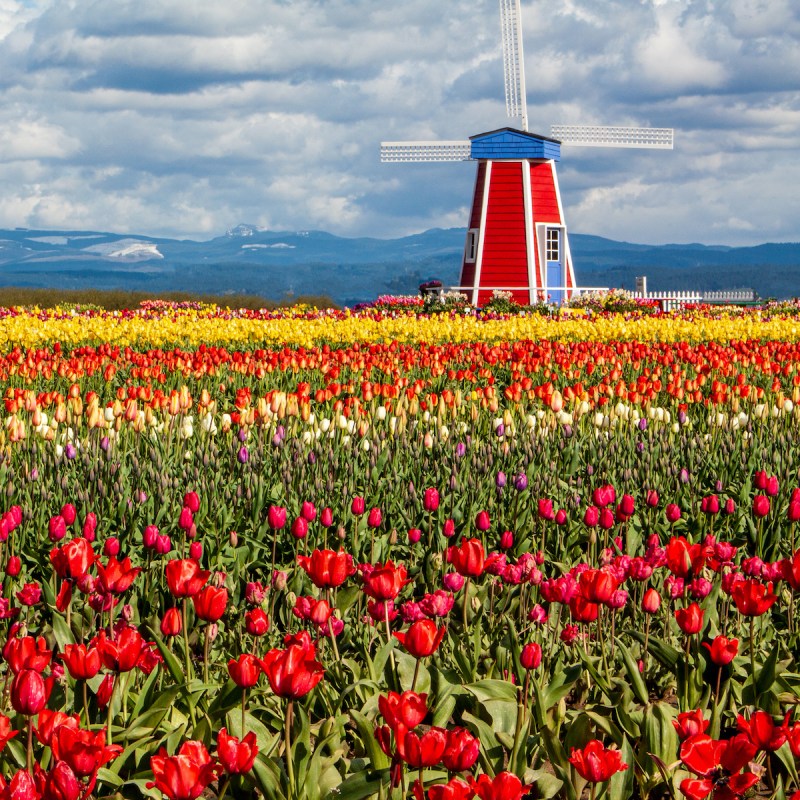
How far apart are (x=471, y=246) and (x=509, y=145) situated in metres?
3.59

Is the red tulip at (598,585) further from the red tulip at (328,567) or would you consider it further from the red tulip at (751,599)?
the red tulip at (328,567)

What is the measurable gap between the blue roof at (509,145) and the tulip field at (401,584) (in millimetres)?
Result: 25722

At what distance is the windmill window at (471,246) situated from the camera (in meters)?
36.4

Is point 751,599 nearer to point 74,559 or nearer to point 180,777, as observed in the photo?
point 180,777

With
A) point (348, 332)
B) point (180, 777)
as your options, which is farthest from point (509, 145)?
point (180, 777)

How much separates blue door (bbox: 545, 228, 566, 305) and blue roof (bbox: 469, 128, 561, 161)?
8.71ft

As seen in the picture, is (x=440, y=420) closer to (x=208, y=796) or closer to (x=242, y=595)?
(x=242, y=595)

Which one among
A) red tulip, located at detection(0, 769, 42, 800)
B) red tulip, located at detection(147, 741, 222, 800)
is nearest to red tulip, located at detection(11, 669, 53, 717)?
red tulip, located at detection(0, 769, 42, 800)

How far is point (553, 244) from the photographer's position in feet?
122

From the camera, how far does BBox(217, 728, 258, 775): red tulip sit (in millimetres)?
2639

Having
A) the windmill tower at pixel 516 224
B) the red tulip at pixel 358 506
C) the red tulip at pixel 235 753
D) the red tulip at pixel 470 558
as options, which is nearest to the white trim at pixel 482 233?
the windmill tower at pixel 516 224

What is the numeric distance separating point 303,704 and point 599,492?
2156 mm

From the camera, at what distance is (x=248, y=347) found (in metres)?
14.8

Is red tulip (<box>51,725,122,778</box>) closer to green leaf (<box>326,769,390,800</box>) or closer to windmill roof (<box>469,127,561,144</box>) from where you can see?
green leaf (<box>326,769,390,800</box>)
